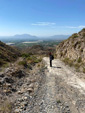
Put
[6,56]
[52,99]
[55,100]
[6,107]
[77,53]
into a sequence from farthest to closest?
[6,56] < [77,53] < [52,99] < [55,100] < [6,107]

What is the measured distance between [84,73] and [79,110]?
6.97 m

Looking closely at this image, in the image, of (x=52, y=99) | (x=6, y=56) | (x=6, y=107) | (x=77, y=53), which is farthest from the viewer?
(x=6, y=56)

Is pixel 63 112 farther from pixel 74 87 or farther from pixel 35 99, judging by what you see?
pixel 74 87

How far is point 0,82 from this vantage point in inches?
344

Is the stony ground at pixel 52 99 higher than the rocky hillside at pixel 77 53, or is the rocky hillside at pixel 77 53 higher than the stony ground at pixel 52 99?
the rocky hillside at pixel 77 53

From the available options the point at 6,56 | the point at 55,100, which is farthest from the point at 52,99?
the point at 6,56

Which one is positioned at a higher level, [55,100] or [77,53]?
[77,53]

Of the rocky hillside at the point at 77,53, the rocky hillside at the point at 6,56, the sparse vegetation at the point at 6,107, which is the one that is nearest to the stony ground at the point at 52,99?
the sparse vegetation at the point at 6,107

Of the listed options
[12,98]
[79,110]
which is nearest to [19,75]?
[12,98]

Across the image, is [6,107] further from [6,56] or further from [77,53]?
[6,56]

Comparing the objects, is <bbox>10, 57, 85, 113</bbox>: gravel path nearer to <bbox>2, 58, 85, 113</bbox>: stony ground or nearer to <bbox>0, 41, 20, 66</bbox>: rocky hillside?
<bbox>2, 58, 85, 113</bbox>: stony ground

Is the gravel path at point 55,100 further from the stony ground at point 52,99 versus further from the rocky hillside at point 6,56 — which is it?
the rocky hillside at point 6,56

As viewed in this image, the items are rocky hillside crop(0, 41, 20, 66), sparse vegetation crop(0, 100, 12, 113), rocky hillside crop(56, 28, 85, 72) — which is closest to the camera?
sparse vegetation crop(0, 100, 12, 113)

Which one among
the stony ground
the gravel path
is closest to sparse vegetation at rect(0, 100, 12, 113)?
the stony ground
